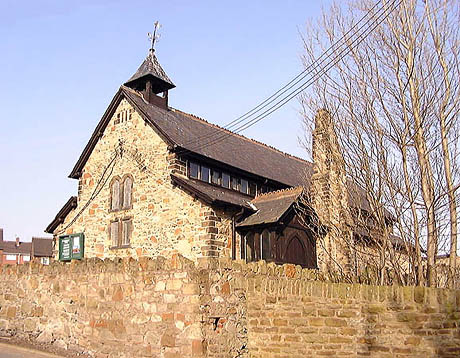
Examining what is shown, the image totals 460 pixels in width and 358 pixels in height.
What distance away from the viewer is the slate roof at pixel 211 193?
16.4 m

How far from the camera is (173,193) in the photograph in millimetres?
17469

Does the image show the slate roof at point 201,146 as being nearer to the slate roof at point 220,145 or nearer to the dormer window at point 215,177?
the slate roof at point 220,145

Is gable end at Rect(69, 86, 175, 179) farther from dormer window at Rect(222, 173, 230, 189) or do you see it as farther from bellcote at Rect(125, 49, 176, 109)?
dormer window at Rect(222, 173, 230, 189)

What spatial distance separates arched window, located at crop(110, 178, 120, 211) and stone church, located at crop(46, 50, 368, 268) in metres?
0.04

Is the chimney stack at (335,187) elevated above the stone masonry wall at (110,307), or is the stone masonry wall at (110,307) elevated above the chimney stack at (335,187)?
the chimney stack at (335,187)

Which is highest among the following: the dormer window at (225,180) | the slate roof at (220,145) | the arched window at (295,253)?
the slate roof at (220,145)

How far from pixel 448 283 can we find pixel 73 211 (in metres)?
16.4

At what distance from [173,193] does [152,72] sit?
6548 millimetres

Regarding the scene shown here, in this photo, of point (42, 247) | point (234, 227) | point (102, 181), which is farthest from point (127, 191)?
point (42, 247)

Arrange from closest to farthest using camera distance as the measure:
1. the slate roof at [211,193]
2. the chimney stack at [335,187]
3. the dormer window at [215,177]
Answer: the chimney stack at [335,187]
the slate roof at [211,193]
the dormer window at [215,177]

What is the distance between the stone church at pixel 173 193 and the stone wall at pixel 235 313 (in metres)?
5.83

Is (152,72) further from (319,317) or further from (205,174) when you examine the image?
(319,317)

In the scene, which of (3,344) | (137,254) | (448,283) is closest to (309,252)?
(137,254)

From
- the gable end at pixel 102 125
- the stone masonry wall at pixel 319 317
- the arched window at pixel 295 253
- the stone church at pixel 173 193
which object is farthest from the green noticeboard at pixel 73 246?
the stone masonry wall at pixel 319 317
